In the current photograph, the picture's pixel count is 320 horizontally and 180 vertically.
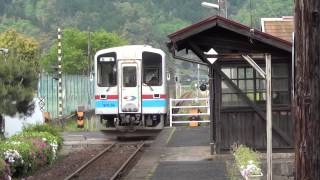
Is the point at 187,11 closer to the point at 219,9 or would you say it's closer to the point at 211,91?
the point at 219,9

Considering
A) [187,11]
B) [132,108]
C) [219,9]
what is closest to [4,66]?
[132,108]

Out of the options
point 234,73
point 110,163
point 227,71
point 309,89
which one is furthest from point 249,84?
point 309,89

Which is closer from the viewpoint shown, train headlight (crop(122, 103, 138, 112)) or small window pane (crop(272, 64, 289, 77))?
small window pane (crop(272, 64, 289, 77))

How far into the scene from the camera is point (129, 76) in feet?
70.6

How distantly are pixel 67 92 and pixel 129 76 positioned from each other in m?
14.0

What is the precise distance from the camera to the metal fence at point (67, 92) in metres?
31.4

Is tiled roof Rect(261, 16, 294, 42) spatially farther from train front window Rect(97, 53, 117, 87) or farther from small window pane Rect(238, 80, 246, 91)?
small window pane Rect(238, 80, 246, 91)

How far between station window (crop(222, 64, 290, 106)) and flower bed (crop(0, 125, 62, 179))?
443 centimetres

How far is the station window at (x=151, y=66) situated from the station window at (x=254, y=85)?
621cm

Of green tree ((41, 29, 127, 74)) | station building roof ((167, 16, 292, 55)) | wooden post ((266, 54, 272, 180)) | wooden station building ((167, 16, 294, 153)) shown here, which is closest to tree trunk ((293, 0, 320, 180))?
wooden post ((266, 54, 272, 180))

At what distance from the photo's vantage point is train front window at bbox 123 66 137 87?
842 inches

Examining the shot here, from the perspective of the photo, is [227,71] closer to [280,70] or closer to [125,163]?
[280,70]

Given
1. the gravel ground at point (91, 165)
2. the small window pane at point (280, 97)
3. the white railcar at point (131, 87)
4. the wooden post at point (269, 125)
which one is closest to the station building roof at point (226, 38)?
the small window pane at point (280, 97)

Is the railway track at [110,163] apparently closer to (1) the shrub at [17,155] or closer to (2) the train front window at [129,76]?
(1) the shrub at [17,155]
